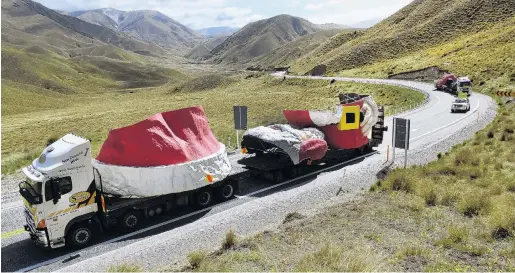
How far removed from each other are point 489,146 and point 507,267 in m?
15.3

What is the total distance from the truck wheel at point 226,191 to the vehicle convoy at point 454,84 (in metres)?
40.9

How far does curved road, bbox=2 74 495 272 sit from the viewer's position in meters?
11.6

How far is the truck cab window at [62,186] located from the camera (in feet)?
38.6

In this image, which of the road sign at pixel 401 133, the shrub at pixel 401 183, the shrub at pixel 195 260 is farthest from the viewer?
the road sign at pixel 401 133

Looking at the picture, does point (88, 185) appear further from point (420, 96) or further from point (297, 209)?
point (420, 96)

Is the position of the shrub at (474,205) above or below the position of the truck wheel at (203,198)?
above

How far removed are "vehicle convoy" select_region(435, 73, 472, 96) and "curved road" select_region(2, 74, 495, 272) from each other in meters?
31.3

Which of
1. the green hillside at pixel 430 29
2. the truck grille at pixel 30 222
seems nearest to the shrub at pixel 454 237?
the truck grille at pixel 30 222

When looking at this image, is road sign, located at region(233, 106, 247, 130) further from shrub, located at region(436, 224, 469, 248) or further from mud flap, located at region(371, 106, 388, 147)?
shrub, located at region(436, 224, 469, 248)

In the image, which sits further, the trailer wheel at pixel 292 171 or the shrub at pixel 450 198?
the trailer wheel at pixel 292 171

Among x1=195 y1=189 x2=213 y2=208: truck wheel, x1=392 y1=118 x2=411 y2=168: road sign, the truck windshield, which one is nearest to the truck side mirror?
the truck windshield

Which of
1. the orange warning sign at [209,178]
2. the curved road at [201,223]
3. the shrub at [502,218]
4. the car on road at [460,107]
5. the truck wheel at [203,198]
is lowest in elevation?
the curved road at [201,223]

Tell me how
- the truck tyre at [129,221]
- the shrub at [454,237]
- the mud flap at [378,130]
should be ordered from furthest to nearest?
the mud flap at [378,130], the truck tyre at [129,221], the shrub at [454,237]

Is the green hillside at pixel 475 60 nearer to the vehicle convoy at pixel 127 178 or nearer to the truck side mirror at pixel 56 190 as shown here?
the vehicle convoy at pixel 127 178
